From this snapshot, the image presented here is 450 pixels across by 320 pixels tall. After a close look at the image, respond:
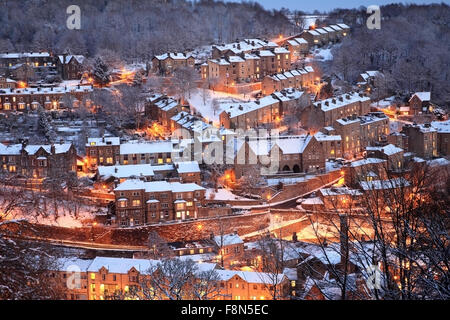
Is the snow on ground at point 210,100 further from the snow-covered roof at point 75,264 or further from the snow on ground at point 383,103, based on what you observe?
the snow-covered roof at point 75,264

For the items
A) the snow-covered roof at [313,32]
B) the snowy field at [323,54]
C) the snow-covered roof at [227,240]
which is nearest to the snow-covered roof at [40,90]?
the snowy field at [323,54]

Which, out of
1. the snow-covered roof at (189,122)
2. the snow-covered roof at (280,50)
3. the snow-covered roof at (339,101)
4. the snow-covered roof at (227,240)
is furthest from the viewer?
the snow-covered roof at (280,50)

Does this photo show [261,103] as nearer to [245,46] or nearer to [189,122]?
[189,122]

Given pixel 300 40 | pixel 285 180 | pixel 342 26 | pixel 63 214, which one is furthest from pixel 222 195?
pixel 342 26

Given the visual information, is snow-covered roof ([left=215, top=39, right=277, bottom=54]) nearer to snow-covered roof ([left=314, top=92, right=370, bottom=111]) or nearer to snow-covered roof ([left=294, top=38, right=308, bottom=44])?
snow-covered roof ([left=294, top=38, right=308, bottom=44])

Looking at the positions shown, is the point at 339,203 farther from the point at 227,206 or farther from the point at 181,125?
the point at 181,125

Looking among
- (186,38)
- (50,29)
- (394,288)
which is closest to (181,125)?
(186,38)
